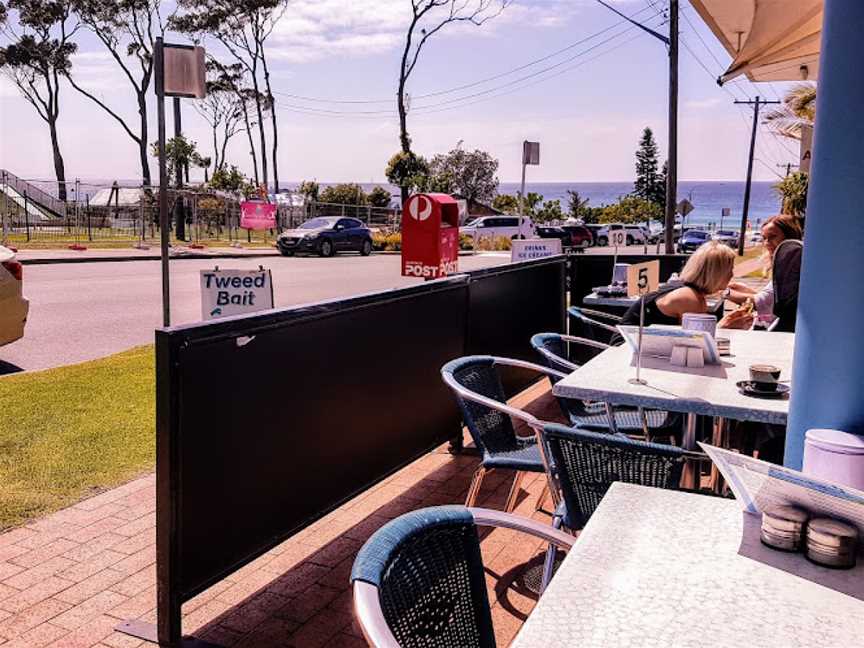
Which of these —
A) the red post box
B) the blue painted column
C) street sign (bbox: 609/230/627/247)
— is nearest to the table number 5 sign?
the blue painted column

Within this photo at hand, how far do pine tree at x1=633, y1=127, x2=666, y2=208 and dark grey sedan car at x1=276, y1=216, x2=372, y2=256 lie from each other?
8463cm

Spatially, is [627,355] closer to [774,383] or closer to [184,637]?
[774,383]

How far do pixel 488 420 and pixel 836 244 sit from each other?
7.13ft

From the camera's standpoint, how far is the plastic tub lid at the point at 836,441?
81.2 inches

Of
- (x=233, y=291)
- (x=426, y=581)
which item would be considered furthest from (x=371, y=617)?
(x=233, y=291)

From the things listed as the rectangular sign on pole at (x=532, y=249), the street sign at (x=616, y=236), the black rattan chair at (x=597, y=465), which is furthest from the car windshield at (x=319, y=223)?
the black rattan chair at (x=597, y=465)

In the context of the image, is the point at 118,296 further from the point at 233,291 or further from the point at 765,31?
the point at 765,31

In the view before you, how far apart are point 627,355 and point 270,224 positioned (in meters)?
23.5

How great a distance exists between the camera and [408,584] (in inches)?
72.3

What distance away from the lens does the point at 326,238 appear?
94.2 feet

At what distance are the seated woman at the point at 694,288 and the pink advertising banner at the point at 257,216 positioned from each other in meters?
22.5

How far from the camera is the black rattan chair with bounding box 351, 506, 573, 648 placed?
1.70 m

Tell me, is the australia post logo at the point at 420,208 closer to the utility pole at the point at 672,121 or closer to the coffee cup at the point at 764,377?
the coffee cup at the point at 764,377

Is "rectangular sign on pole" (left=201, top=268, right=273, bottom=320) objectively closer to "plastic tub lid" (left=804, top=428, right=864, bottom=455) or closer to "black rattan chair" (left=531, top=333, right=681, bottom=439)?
"black rattan chair" (left=531, top=333, right=681, bottom=439)
